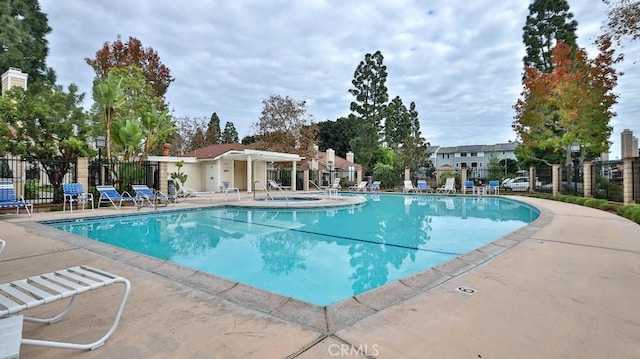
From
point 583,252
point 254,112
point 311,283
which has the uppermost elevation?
point 254,112

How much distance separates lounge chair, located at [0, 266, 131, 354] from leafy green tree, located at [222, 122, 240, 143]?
4972cm

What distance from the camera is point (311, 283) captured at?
465 centimetres

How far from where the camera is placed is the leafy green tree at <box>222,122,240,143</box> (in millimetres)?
50234

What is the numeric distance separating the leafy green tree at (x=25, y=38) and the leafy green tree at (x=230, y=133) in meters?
25.1

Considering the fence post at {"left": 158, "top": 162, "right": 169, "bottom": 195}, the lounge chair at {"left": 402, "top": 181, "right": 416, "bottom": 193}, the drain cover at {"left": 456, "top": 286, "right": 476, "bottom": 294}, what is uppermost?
the fence post at {"left": 158, "top": 162, "right": 169, "bottom": 195}

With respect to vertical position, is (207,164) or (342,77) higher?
(342,77)

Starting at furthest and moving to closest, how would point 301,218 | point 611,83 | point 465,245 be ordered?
point 611,83, point 301,218, point 465,245

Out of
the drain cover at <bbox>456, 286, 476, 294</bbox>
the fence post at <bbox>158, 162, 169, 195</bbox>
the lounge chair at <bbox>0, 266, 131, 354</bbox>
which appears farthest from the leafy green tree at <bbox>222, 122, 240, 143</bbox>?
the drain cover at <bbox>456, 286, 476, 294</bbox>

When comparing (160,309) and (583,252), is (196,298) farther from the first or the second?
(583,252)

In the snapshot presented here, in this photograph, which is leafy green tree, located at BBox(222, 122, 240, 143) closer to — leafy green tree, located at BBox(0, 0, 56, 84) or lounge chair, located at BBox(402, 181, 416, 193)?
leafy green tree, located at BBox(0, 0, 56, 84)

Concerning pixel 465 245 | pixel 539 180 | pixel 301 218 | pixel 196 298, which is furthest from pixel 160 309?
pixel 539 180

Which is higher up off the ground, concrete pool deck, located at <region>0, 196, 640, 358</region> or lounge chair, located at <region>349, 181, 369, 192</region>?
lounge chair, located at <region>349, 181, 369, 192</region>

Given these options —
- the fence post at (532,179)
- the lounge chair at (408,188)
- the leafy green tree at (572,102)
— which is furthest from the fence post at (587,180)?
the lounge chair at (408,188)

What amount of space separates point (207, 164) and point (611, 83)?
2395 cm
